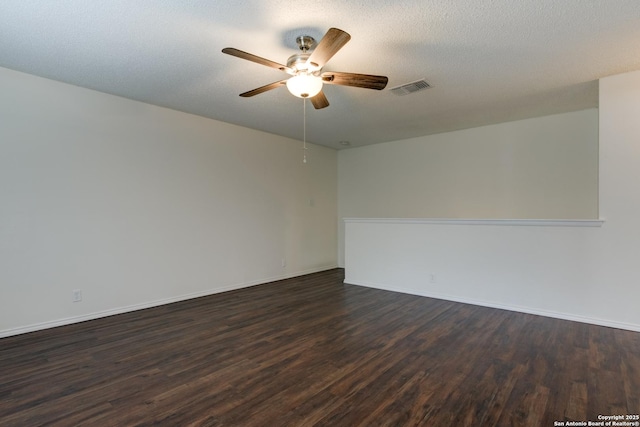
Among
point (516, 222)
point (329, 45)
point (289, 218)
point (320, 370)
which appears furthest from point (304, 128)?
point (320, 370)

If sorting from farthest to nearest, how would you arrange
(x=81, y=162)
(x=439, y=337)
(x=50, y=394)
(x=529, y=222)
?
(x=529, y=222) → (x=81, y=162) → (x=439, y=337) → (x=50, y=394)

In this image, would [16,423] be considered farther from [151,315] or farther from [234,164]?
[234,164]

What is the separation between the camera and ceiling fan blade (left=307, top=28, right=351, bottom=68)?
1981 millimetres

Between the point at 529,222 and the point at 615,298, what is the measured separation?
1.07 m

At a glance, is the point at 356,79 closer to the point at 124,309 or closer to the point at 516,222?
the point at 516,222

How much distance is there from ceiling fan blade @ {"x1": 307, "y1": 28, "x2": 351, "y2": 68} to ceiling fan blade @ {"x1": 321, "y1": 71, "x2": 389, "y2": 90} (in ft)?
0.55

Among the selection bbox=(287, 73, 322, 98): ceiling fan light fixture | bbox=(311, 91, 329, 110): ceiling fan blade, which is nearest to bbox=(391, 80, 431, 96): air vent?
bbox=(311, 91, 329, 110): ceiling fan blade

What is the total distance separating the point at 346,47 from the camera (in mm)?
2695

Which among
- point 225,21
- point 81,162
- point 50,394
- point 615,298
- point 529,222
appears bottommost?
point 50,394

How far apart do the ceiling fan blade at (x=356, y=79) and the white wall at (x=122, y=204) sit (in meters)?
2.70

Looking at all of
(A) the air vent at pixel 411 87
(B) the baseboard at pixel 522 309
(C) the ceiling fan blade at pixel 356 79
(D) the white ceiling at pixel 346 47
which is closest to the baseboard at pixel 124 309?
(B) the baseboard at pixel 522 309

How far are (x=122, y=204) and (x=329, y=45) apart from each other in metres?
3.17

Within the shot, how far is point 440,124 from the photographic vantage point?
4.99 m

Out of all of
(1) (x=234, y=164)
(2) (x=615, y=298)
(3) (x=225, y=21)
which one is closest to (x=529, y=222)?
(2) (x=615, y=298)
